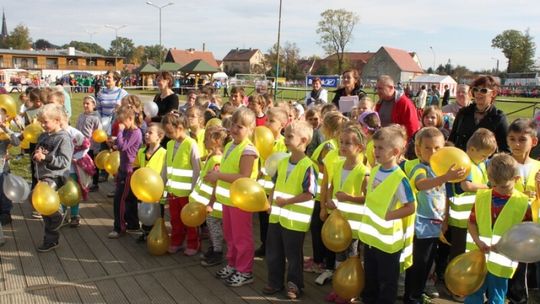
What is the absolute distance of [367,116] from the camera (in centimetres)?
502

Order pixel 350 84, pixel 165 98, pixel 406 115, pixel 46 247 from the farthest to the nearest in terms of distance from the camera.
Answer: pixel 165 98
pixel 350 84
pixel 406 115
pixel 46 247

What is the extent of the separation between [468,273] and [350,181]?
1195 mm

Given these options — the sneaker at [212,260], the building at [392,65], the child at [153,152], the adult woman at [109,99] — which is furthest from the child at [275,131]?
the building at [392,65]

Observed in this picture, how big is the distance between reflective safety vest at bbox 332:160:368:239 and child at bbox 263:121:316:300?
0.28 m

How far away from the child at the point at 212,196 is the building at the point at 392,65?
8965cm

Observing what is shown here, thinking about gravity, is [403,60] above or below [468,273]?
above

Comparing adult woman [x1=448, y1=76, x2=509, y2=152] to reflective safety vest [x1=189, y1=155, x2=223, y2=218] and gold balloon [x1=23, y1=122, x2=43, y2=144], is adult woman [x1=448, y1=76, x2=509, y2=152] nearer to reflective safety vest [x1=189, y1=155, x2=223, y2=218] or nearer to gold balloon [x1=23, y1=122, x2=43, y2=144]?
reflective safety vest [x1=189, y1=155, x2=223, y2=218]

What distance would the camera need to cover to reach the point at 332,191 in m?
4.23

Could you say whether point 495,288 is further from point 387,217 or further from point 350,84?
point 350,84

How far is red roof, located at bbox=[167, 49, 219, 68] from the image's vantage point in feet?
254

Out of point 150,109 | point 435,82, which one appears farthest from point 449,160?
point 435,82

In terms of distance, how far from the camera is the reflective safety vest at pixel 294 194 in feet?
13.0

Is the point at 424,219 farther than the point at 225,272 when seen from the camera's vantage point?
No

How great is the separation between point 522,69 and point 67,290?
99.5 meters
